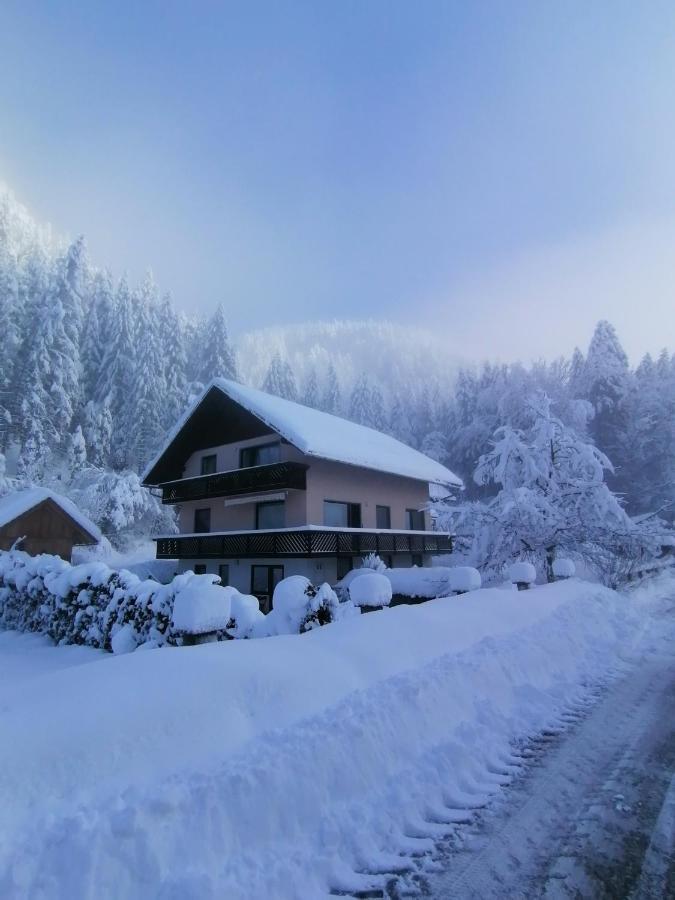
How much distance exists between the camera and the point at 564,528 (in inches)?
717

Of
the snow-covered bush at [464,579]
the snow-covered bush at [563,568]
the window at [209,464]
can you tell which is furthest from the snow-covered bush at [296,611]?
the window at [209,464]

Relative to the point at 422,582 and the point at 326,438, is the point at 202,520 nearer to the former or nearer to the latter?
the point at 326,438

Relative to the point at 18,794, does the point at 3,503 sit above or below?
above

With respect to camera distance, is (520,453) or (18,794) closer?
(18,794)

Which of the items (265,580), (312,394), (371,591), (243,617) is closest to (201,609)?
(243,617)

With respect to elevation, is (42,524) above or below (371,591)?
above

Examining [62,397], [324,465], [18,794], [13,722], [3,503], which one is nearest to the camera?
[18,794]

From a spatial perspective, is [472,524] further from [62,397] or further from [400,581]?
[62,397]

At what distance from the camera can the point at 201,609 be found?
22.2ft

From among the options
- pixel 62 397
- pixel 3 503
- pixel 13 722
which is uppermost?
pixel 62 397

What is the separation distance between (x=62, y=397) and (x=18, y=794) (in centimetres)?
3856

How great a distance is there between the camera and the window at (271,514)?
2200 centimetres

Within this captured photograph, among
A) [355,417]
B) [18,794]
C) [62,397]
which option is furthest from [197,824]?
[355,417]

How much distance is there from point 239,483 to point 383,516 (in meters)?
7.79
